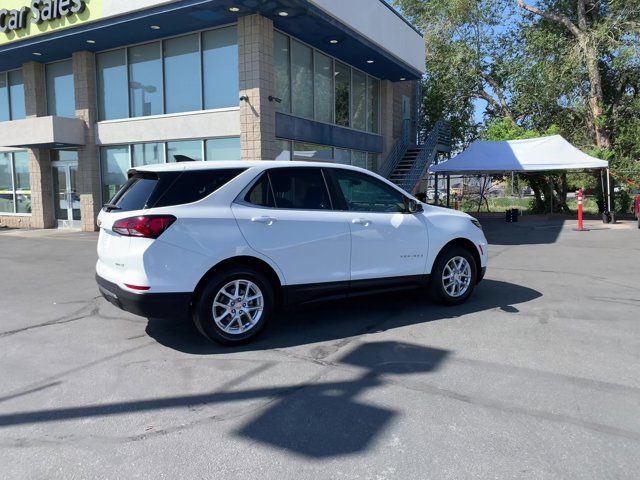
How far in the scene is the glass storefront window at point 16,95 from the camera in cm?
1859

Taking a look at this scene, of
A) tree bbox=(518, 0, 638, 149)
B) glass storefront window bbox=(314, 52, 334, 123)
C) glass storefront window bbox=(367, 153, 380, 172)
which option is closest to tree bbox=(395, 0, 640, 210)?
tree bbox=(518, 0, 638, 149)

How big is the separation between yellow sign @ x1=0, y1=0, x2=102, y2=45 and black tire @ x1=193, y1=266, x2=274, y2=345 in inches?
466

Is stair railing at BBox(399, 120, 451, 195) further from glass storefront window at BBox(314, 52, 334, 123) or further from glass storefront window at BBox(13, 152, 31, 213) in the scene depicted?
glass storefront window at BBox(13, 152, 31, 213)

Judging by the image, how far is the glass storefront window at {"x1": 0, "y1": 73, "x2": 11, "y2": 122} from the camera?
19016mm

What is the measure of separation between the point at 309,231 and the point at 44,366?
268 centimetres

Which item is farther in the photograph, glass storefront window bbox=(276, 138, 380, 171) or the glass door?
the glass door

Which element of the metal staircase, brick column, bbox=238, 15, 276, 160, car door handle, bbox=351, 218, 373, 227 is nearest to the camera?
car door handle, bbox=351, 218, 373, 227

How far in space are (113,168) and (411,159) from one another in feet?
39.0

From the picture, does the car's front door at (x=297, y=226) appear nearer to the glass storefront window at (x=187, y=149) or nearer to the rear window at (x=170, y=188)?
the rear window at (x=170, y=188)

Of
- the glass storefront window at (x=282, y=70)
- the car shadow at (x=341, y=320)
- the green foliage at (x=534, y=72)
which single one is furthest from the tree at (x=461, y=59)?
the car shadow at (x=341, y=320)

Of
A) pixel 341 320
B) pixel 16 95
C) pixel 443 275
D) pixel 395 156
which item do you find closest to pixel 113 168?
pixel 16 95

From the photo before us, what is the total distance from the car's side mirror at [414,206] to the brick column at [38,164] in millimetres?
16223

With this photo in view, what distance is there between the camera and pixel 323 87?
55.7ft

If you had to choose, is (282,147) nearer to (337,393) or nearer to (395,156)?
(395,156)
